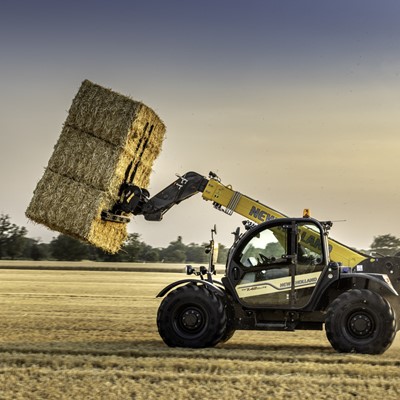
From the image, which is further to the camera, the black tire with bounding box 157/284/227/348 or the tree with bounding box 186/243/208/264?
the tree with bounding box 186/243/208/264

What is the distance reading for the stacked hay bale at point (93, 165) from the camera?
1638 cm

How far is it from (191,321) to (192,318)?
0.15 feet

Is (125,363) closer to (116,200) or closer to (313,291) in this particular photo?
(313,291)

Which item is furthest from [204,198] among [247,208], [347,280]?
[347,280]

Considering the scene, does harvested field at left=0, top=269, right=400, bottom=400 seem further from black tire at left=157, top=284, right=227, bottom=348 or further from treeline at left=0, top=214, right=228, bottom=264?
treeline at left=0, top=214, right=228, bottom=264

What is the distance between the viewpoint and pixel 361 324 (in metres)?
12.1

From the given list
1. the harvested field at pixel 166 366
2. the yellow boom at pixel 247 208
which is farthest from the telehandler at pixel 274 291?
the yellow boom at pixel 247 208

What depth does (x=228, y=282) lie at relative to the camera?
12.8 meters

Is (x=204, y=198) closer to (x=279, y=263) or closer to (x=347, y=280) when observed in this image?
(x=279, y=263)

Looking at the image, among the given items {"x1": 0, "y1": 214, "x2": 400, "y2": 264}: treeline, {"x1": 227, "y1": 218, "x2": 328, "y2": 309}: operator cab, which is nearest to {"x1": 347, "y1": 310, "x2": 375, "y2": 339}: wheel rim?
{"x1": 227, "y1": 218, "x2": 328, "y2": 309}: operator cab

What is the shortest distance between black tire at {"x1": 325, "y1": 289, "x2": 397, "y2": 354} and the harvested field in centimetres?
25

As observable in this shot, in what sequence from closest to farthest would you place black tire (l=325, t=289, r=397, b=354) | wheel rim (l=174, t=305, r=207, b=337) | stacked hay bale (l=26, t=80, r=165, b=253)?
1. black tire (l=325, t=289, r=397, b=354)
2. wheel rim (l=174, t=305, r=207, b=337)
3. stacked hay bale (l=26, t=80, r=165, b=253)

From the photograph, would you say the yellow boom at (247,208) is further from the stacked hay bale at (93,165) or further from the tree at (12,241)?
the tree at (12,241)

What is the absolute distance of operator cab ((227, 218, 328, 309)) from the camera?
12555 mm
